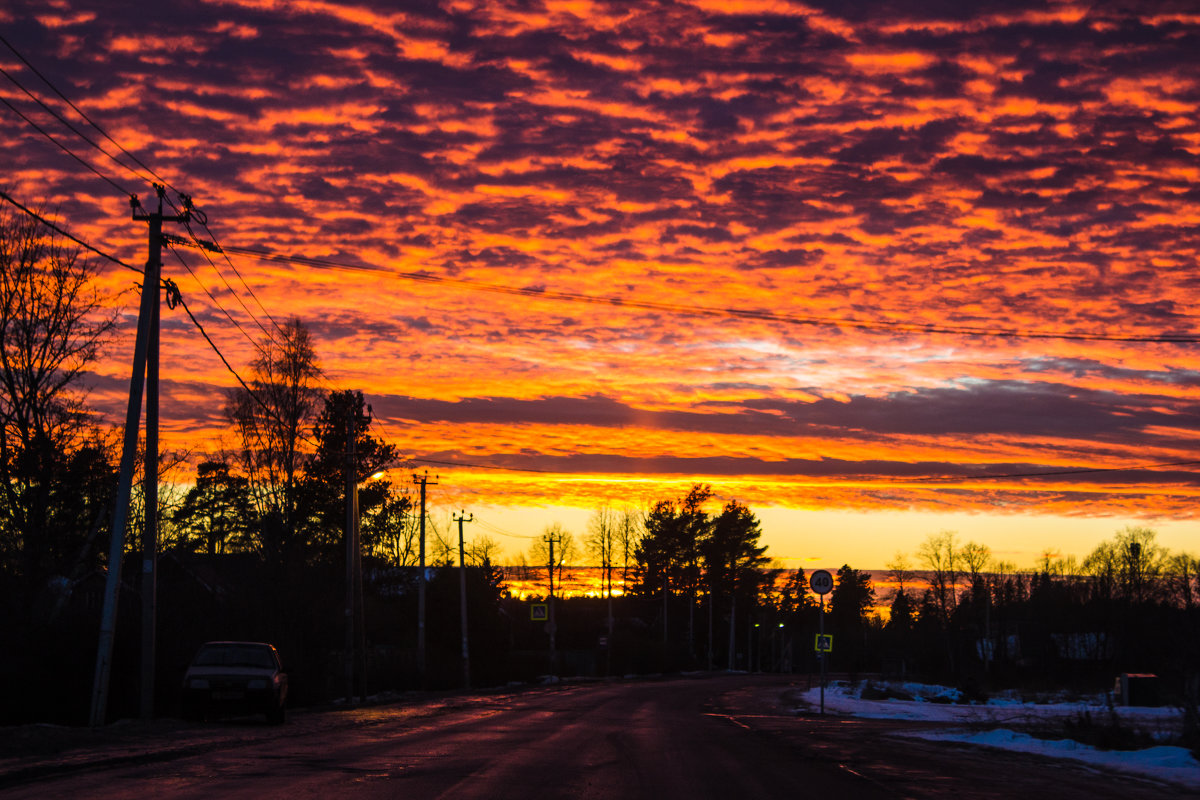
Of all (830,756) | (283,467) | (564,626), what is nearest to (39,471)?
(283,467)

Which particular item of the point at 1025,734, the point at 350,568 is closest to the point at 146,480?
the point at 350,568

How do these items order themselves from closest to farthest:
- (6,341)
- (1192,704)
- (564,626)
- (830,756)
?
(830,756) → (1192,704) → (6,341) → (564,626)

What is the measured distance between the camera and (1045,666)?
98938 mm

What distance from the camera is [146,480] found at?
2225 centimetres

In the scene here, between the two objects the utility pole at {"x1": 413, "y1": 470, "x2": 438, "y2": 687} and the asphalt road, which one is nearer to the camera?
the asphalt road

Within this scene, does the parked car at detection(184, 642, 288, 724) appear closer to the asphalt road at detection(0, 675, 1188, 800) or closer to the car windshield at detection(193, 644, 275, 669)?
the car windshield at detection(193, 644, 275, 669)

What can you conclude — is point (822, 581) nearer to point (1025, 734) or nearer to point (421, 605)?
point (1025, 734)

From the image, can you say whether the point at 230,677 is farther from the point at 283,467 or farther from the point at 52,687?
the point at 283,467

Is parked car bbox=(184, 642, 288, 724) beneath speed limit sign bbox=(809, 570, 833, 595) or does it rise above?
beneath

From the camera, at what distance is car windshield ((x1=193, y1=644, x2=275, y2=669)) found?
78.5 ft

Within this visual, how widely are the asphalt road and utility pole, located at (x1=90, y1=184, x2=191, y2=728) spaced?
1745 millimetres

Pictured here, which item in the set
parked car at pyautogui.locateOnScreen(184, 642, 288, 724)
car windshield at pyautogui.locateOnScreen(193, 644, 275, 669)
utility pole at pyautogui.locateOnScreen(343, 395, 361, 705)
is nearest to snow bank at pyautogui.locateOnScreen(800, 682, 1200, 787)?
parked car at pyautogui.locateOnScreen(184, 642, 288, 724)

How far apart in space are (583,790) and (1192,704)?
40.1ft

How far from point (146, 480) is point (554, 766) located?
1156cm
